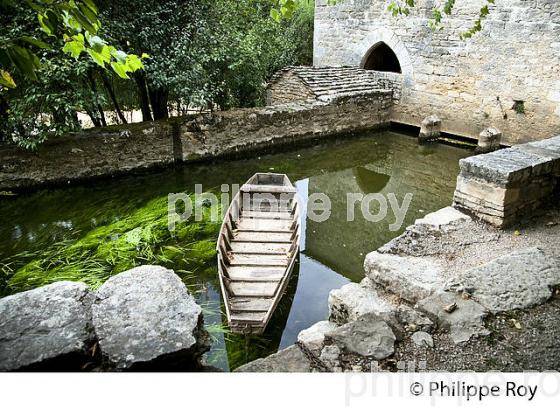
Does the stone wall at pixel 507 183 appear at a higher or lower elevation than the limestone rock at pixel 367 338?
higher

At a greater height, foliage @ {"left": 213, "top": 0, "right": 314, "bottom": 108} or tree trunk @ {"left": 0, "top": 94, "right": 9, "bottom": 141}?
foliage @ {"left": 213, "top": 0, "right": 314, "bottom": 108}

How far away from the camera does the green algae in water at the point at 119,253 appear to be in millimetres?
5078

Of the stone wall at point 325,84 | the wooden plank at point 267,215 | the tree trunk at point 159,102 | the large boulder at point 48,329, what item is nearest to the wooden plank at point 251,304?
the wooden plank at point 267,215

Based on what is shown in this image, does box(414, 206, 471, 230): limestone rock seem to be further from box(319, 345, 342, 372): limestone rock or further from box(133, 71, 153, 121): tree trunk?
box(133, 71, 153, 121): tree trunk

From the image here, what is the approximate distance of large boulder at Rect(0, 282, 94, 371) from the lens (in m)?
1.70

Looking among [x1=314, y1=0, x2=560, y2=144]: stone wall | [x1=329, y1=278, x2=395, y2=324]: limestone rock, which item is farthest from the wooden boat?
[x1=314, y1=0, x2=560, y2=144]: stone wall

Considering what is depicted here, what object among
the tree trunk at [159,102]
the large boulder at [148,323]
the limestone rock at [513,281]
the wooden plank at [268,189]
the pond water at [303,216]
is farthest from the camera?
the tree trunk at [159,102]

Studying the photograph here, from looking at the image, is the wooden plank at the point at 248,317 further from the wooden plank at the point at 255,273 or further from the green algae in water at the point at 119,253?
the green algae in water at the point at 119,253

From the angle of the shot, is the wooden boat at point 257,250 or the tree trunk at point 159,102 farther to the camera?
the tree trunk at point 159,102

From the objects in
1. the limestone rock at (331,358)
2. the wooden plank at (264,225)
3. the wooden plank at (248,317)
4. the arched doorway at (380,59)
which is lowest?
the wooden plank at (248,317)

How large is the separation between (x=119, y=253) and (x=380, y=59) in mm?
10870

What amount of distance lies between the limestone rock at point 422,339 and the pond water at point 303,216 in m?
2.10

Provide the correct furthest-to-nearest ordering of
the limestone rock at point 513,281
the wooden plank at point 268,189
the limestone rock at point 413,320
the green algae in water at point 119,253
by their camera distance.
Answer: the wooden plank at point 268,189
the green algae in water at point 119,253
the limestone rock at point 513,281
the limestone rock at point 413,320

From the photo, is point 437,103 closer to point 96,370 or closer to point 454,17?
point 454,17
